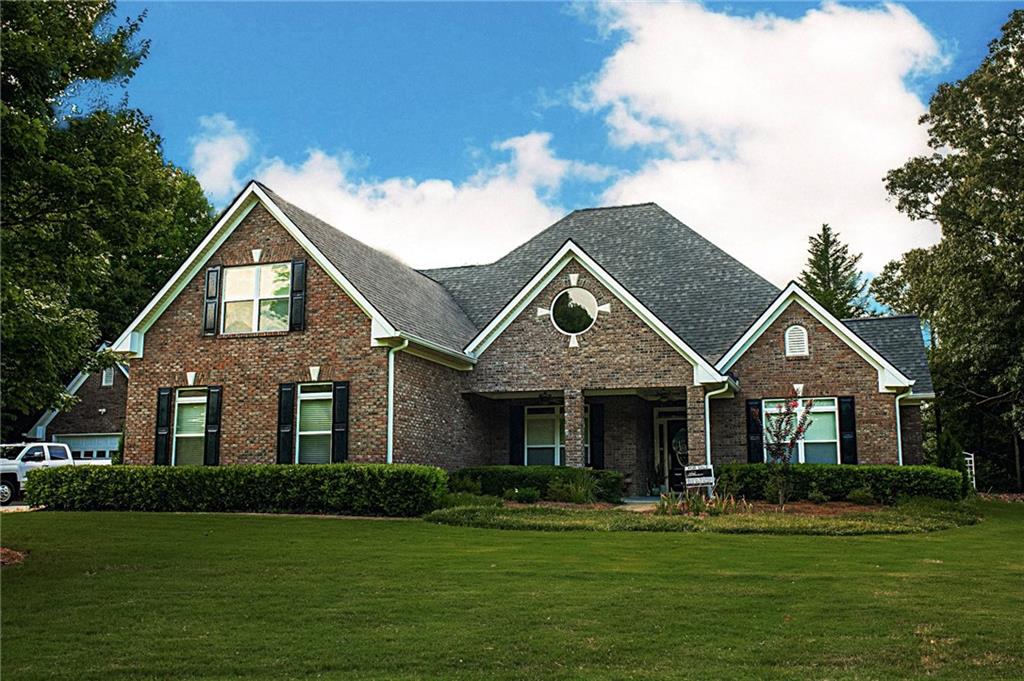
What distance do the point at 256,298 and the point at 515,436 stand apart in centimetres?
752

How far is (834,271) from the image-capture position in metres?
51.5

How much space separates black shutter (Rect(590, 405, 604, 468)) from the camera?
23.8m

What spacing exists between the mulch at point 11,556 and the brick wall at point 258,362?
8.18 meters

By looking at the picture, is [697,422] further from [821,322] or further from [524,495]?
[524,495]

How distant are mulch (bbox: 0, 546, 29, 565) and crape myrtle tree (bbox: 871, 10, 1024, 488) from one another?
27.4 m

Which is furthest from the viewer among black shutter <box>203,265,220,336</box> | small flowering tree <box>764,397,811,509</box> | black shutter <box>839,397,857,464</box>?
black shutter <box>203,265,220,336</box>

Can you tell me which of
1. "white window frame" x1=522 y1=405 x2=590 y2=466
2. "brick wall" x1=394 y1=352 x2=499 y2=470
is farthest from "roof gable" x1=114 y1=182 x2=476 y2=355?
"white window frame" x1=522 y1=405 x2=590 y2=466

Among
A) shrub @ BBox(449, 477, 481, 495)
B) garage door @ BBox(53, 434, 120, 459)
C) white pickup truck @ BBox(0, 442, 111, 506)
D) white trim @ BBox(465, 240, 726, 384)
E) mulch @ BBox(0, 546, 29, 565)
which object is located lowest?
mulch @ BBox(0, 546, 29, 565)

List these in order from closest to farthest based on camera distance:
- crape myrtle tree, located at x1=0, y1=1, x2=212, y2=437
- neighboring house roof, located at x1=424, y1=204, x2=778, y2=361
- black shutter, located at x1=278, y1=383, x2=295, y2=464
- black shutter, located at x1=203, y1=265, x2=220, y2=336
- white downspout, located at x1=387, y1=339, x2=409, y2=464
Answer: crape myrtle tree, located at x1=0, y1=1, x2=212, y2=437, white downspout, located at x1=387, y1=339, x2=409, y2=464, black shutter, located at x1=278, y1=383, x2=295, y2=464, black shutter, located at x1=203, y1=265, x2=220, y2=336, neighboring house roof, located at x1=424, y1=204, x2=778, y2=361

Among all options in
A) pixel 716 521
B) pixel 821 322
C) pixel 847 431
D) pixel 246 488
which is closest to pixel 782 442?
pixel 847 431

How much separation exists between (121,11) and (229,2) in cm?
430

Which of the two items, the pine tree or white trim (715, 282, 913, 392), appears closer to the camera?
white trim (715, 282, 913, 392)

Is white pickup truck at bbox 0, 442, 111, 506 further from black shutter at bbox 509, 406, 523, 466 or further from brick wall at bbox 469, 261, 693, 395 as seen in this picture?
brick wall at bbox 469, 261, 693, 395

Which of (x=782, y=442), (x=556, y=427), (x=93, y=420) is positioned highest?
(x=93, y=420)
